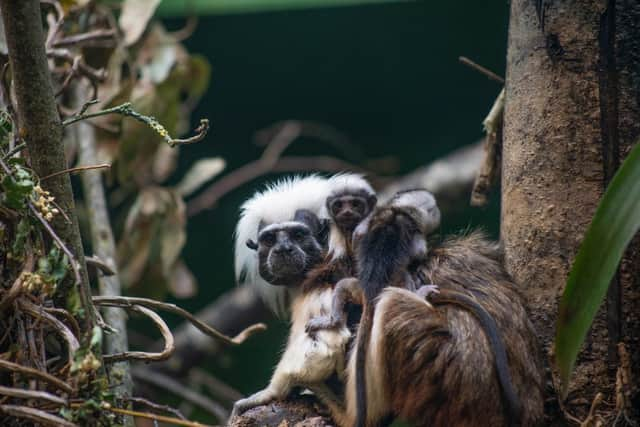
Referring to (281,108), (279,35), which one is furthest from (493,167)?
(281,108)

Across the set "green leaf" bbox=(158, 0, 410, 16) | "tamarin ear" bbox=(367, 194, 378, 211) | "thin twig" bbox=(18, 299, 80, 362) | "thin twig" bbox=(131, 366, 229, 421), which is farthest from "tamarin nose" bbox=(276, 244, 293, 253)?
"green leaf" bbox=(158, 0, 410, 16)

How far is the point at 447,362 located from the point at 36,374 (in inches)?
41.4

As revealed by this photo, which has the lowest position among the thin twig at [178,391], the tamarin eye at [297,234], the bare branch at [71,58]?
the thin twig at [178,391]

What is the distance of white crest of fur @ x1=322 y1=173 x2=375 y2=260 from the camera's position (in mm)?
2803

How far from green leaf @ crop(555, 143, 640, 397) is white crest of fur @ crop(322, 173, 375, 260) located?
1.16 metres

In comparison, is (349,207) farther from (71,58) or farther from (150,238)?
(150,238)

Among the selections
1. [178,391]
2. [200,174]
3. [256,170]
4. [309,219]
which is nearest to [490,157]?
[309,219]

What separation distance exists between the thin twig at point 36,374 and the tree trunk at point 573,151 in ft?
4.25

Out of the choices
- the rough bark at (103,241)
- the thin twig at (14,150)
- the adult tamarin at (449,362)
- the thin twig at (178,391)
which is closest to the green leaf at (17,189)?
the thin twig at (14,150)

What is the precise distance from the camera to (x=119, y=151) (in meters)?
3.70

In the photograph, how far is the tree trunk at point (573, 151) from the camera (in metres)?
2.04

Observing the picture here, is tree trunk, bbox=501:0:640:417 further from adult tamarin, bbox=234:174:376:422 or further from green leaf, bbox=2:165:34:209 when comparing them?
green leaf, bbox=2:165:34:209

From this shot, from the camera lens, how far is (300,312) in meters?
2.68

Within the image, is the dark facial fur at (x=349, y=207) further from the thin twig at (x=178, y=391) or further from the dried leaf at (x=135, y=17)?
the thin twig at (x=178, y=391)
